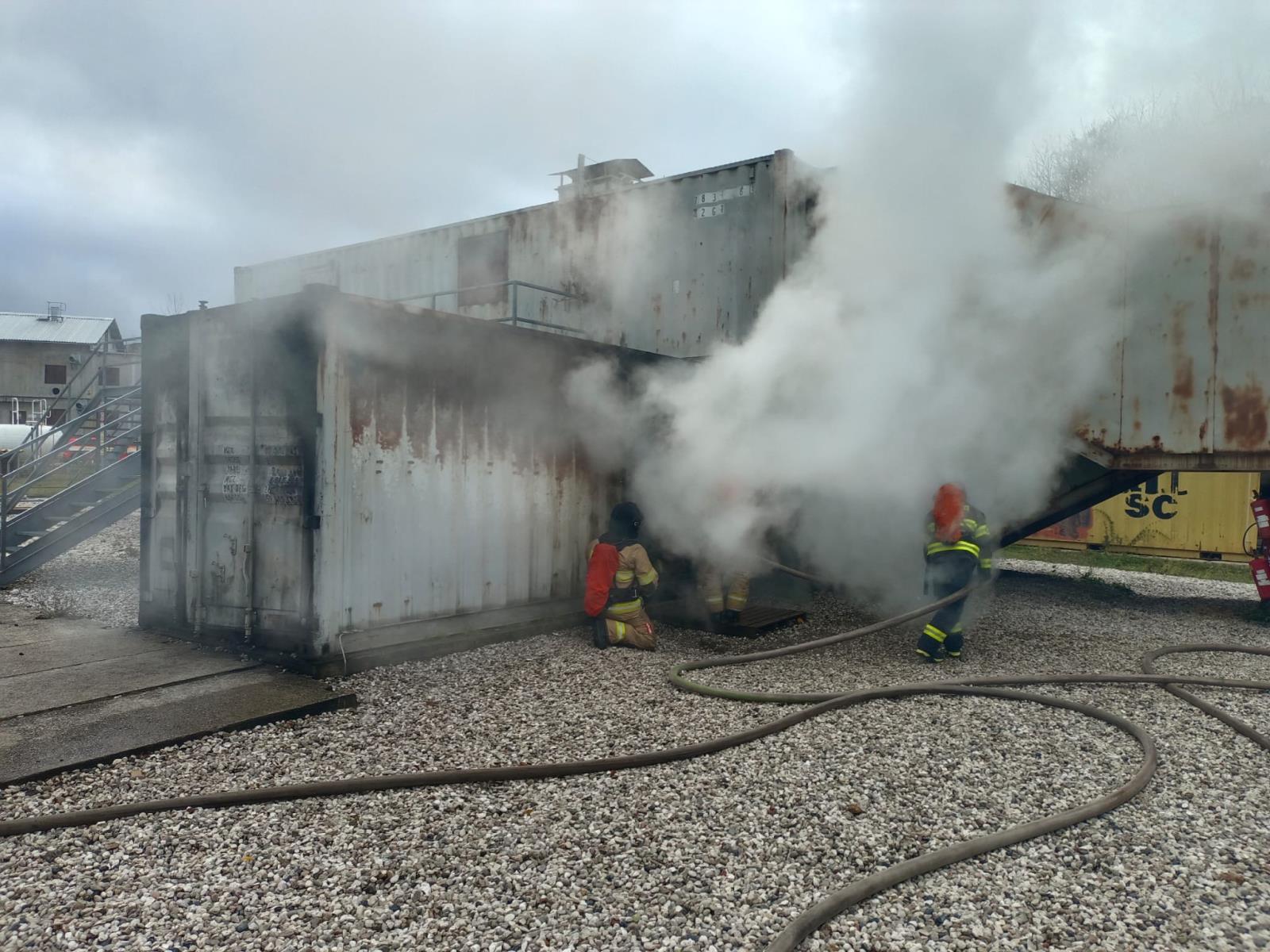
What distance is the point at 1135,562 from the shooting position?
1360 cm

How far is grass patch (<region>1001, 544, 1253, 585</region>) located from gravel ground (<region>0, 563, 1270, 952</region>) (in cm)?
874

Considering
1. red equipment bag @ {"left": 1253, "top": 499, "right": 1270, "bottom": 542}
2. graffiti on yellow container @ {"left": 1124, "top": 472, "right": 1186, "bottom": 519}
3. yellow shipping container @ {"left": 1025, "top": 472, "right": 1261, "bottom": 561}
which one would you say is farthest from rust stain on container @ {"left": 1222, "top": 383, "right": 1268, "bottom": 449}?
graffiti on yellow container @ {"left": 1124, "top": 472, "right": 1186, "bottom": 519}

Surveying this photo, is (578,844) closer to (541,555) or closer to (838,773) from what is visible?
(838,773)

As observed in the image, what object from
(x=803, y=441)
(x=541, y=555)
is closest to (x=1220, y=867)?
(x=803, y=441)

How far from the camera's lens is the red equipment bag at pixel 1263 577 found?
27.6 ft

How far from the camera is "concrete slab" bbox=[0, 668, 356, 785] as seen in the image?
3717 mm

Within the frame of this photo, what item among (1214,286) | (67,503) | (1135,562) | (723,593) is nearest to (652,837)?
(723,593)

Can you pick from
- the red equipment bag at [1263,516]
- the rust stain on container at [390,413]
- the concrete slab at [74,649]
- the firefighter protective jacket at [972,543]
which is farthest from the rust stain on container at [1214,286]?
the concrete slab at [74,649]

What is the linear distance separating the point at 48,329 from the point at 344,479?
53.1 m

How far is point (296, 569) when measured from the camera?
17.7 feet

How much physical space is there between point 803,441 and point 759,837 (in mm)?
4421

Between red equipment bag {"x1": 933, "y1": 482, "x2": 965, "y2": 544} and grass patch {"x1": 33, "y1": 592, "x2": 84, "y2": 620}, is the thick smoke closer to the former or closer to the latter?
red equipment bag {"x1": 933, "y1": 482, "x2": 965, "y2": 544}

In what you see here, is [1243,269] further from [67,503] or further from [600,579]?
[67,503]

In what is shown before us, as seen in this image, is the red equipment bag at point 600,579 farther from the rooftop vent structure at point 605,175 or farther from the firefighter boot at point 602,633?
the rooftop vent structure at point 605,175
